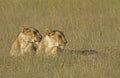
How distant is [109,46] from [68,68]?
3.18 metres

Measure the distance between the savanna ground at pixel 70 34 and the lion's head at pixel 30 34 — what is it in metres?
0.58

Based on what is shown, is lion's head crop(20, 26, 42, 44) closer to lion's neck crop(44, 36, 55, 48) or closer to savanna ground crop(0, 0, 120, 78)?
lion's neck crop(44, 36, 55, 48)

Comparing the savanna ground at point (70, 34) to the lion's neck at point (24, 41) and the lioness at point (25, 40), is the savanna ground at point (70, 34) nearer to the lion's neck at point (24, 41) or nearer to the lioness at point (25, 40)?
the lioness at point (25, 40)

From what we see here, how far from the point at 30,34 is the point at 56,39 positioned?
54cm

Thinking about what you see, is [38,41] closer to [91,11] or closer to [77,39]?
[77,39]

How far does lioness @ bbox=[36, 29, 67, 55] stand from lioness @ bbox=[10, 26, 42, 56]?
0.21 meters

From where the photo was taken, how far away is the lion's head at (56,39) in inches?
388

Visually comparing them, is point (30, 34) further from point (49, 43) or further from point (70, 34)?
point (70, 34)

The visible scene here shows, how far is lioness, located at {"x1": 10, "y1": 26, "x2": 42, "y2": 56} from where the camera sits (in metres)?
10.1

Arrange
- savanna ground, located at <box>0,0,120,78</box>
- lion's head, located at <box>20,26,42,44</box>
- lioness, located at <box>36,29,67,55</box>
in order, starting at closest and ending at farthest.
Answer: savanna ground, located at <box>0,0,120,78</box> → lioness, located at <box>36,29,67,55</box> → lion's head, located at <box>20,26,42,44</box>

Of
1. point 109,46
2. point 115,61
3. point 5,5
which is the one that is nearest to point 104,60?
point 115,61

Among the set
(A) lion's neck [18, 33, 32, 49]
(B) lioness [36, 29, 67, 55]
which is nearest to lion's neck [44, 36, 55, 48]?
(B) lioness [36, 29, 67, 55]

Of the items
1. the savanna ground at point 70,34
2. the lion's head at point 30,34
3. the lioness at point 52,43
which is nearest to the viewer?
the savanna ground at point 70,34

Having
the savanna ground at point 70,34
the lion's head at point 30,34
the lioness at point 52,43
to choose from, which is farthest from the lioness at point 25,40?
the savanna ground at point 70,34
